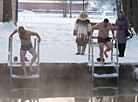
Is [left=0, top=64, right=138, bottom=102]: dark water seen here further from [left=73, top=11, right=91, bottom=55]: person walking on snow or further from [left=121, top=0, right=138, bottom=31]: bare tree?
[left=121, top=0, right=138, bottom=31]: bare tree

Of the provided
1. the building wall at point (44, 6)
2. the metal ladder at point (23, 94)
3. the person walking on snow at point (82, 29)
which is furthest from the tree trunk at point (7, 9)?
the building wall at point (44, 6)

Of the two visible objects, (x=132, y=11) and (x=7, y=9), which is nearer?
(x=132, y=11)

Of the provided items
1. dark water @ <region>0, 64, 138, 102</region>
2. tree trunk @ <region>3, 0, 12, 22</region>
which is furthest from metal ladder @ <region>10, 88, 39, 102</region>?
tree trunk @ <region>3, 0, 12, 22</region>

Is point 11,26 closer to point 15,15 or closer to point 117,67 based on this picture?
point 15,15

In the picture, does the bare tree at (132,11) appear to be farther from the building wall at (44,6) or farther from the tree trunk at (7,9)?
the building wall at (44,6)

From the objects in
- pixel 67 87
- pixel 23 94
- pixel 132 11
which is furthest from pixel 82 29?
pixel 132 11

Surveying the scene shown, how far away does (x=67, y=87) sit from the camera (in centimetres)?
875

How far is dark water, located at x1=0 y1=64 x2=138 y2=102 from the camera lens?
24.5 feet

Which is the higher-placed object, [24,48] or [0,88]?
[24,48]

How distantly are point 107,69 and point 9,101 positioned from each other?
3897mm

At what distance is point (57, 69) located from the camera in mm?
9953

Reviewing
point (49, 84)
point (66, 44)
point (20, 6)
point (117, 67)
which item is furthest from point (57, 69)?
point (20, 6)

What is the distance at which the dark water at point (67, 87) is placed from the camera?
7469 millimetres

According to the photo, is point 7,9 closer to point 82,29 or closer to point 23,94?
point 82,29
